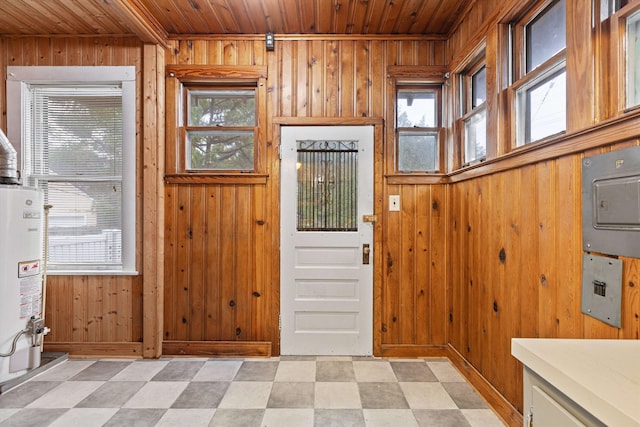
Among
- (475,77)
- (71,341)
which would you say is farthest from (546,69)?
(71,341)

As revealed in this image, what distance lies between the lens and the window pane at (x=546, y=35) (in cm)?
164

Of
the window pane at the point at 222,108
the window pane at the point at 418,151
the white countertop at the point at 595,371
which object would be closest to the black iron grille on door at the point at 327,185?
the window pane at the point at 418,151

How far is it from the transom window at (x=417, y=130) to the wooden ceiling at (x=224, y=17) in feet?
1.64

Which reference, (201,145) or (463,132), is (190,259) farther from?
(463,132)

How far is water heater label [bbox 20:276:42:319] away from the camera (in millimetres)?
2309

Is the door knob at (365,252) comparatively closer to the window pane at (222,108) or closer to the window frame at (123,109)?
the window pane at (222,108)

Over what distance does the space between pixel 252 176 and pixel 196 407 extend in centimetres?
171

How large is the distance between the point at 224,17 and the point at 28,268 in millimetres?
2354

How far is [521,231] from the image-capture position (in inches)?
71.8

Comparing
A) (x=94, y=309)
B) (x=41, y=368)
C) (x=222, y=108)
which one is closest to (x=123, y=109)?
(x=222, y=108)

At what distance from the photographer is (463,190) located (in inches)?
99.3

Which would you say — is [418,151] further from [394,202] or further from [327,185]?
[327,185]

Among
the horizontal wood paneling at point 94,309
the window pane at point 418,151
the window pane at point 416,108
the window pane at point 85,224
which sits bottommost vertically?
the horizontal wood paneling at point 94,309

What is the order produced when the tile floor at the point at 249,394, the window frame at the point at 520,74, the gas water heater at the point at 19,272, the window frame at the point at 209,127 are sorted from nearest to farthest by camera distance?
the window frame at the point at 520,74 < the tile floor at the point at 249,394 < the gas water heater at the point at 19,272 < the window frame at the point at 209,127
